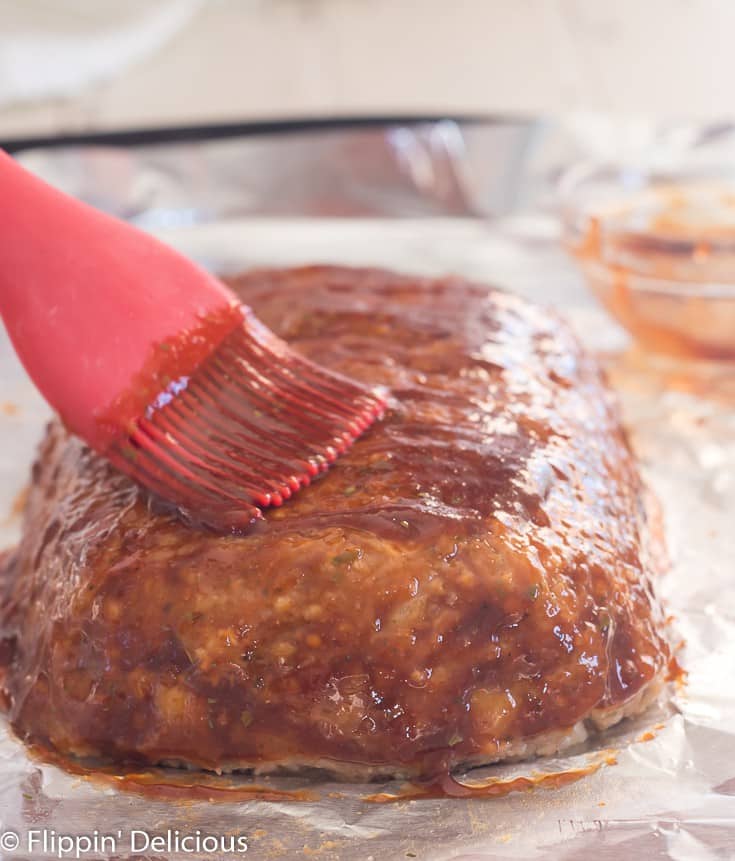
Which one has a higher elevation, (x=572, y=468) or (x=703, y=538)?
(x=572, y=468)

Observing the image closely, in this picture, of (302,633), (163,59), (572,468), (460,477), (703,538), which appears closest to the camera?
(302,633)

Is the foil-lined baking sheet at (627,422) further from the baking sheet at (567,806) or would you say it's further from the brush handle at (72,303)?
the brush handle at (72,303)

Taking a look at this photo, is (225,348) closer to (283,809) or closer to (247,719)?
(247,719)

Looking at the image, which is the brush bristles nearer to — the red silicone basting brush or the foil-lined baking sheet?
the red silicone basting brush

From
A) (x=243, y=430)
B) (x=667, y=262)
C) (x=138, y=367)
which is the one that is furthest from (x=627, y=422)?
(x=138, y=367)

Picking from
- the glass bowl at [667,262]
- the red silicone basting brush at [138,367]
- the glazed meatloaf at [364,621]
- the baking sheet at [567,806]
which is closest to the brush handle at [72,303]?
the red silicone basting brush at [138,367]

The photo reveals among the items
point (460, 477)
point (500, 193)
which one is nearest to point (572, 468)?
point (460, 477)

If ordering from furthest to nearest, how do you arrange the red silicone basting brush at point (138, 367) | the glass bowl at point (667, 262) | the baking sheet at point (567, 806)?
the glass bowl at point (667, 262) < the red silicone basting brush at point (138, 367) < the baking sheet at point (567, 806)
